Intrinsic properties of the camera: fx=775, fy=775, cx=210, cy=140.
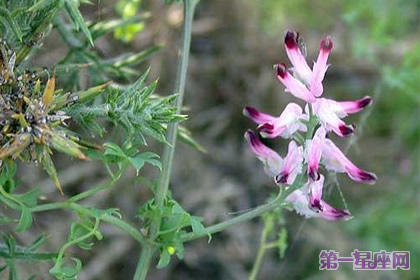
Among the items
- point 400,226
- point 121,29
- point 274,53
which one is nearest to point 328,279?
point 400,226

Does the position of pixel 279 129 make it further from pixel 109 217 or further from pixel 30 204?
pixel 30 204

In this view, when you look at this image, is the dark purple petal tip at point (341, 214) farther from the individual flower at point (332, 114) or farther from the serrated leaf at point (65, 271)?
the serrated leaf at point (65, 271)

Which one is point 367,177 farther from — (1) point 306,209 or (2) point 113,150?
(2) point 113,150

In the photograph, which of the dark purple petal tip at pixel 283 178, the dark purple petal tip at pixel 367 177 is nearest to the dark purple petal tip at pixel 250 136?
the dark purple petal tip at pixel 283 178

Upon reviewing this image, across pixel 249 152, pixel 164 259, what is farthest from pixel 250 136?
pixel 249 152

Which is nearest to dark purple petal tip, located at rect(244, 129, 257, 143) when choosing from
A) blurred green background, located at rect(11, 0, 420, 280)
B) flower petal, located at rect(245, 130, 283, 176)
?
flower petal, located at rect(245, 130, 283, 176)
